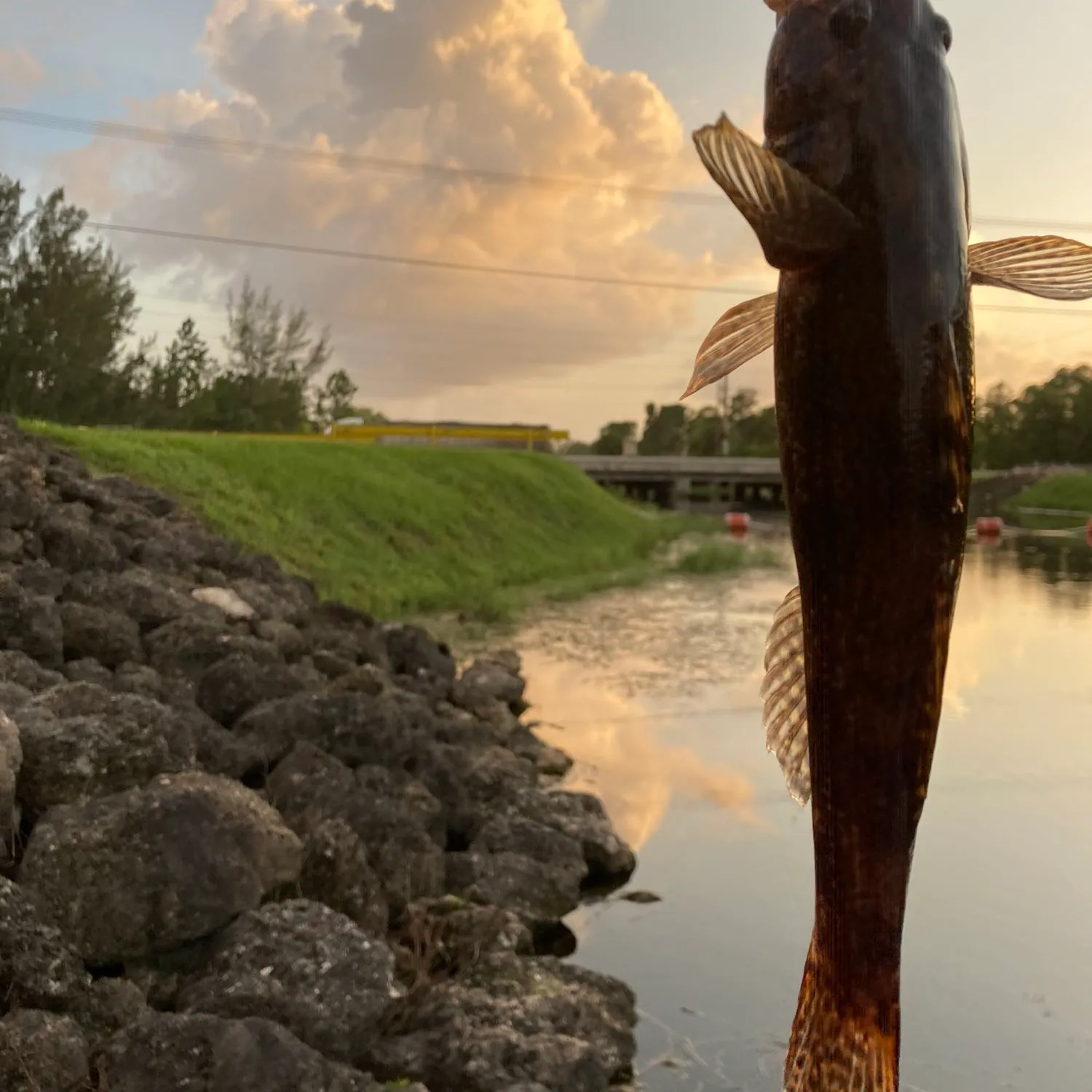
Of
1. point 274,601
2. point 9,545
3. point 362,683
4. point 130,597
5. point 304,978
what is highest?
point 9,545

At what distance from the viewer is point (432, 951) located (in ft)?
18.5

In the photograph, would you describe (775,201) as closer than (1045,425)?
Yes

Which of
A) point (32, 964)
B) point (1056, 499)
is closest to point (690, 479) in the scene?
point (1056, 499)

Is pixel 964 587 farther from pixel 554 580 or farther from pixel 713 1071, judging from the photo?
pixel 713 1071

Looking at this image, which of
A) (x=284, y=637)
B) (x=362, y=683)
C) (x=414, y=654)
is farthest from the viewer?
(x=414, y=654)

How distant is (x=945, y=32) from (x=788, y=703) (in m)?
0.91

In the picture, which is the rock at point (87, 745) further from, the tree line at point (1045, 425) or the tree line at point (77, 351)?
the tree line at point (1045, 425)

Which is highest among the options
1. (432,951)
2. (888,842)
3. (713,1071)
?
(888,842)

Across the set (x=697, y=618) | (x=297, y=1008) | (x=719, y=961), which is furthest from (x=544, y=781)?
(x=697, y=618)

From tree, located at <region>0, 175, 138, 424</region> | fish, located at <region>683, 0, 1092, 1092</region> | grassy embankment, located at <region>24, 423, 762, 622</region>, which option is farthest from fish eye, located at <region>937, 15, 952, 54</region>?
tree, located at <region>0, 175, 138, 424</region>

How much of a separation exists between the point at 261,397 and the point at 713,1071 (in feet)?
141

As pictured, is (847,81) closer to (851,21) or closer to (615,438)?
(851,21)

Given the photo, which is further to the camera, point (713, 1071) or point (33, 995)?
point (713, 1071)

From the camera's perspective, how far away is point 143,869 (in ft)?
15.1
